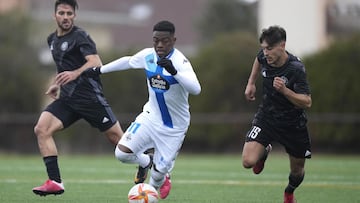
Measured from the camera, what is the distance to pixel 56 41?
35.5ft

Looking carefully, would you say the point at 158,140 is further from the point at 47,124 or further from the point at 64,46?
the point at 64,46

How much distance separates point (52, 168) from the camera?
402 inches

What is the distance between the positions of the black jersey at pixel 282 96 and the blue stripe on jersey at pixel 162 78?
1.14 meters

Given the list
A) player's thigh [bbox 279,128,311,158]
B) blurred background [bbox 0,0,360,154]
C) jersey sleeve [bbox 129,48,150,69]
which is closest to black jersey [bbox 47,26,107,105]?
jersey sleeve [bbox 129,48,150,69]

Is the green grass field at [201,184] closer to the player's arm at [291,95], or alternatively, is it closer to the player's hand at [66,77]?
the player's hand at [66,77]

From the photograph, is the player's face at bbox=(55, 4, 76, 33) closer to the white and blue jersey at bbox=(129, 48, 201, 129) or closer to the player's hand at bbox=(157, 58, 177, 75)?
the white and blue jersey at bbox=(129, 48, 201, 129)

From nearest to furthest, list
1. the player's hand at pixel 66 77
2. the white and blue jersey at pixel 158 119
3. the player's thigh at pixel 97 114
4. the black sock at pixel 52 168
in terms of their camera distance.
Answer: the white and blue jersey at pixel 158 119, the black sock at pixel 52 168, the player's hand at pixel 66 77, the player's thigh at pixel 97 114

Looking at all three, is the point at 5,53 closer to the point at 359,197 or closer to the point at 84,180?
the point at 84,180

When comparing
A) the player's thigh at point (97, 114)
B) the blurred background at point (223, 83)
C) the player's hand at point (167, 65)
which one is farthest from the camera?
the blurred background at point (223, 83)

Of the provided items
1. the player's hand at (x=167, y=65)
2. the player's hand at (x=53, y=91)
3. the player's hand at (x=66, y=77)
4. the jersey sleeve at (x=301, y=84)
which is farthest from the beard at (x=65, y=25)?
the jersey sleeve at (x=301, y=84)

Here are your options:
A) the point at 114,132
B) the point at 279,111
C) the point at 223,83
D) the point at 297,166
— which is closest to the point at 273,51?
the point at 279,111

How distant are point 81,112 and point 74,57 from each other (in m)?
0.73

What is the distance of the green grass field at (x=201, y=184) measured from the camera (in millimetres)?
10523

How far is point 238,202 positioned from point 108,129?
6.92 ft
